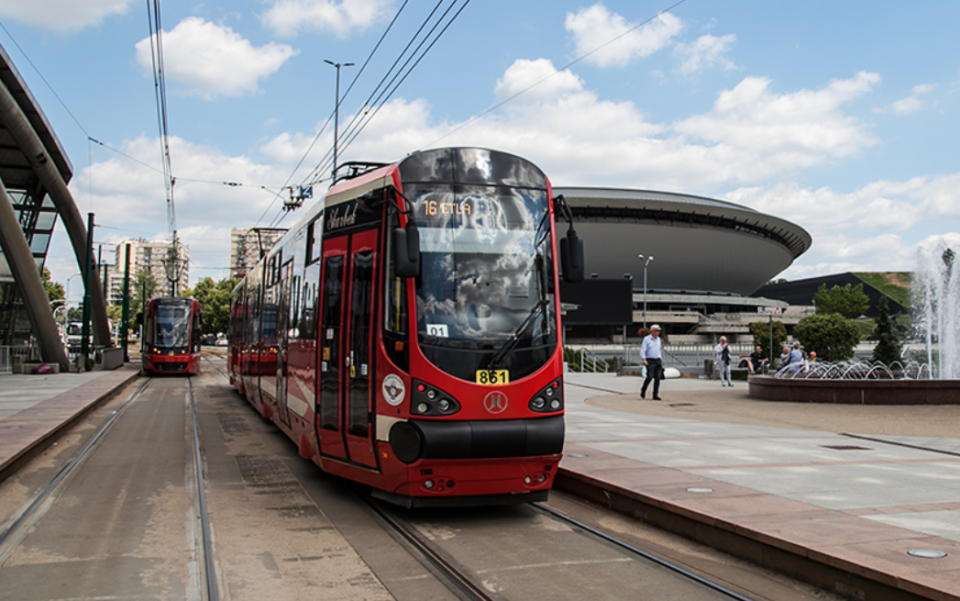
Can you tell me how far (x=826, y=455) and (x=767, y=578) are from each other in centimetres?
549

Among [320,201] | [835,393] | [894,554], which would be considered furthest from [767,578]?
[835,393]

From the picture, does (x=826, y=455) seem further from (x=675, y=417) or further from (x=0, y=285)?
(x=0, y=285)

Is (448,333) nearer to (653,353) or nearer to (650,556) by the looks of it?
(650,556)

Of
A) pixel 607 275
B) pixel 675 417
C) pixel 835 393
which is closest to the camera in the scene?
pixel 675 417

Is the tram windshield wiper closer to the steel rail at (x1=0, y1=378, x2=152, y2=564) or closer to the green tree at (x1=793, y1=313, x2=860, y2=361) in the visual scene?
the steel rail at (x1=0, y1=378, x2=152, y2=564)

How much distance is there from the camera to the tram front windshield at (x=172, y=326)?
103 feet

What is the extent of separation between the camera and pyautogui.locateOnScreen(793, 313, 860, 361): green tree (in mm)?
43219

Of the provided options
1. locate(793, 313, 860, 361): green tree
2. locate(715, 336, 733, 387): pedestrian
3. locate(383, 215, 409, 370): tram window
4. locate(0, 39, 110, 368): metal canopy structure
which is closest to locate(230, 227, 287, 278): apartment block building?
locate(383, 215, 409, 370): tram window

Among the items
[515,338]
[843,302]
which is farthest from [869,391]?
[843,302]

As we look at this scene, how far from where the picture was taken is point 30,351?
36.6 m

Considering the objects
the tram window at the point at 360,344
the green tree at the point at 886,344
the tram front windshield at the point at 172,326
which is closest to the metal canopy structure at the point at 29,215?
the tram front windshield at the point at 172,326

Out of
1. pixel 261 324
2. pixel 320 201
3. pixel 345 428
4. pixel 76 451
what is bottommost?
pixel 76 451

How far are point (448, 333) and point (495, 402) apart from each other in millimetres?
737

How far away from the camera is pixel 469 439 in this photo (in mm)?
6582
